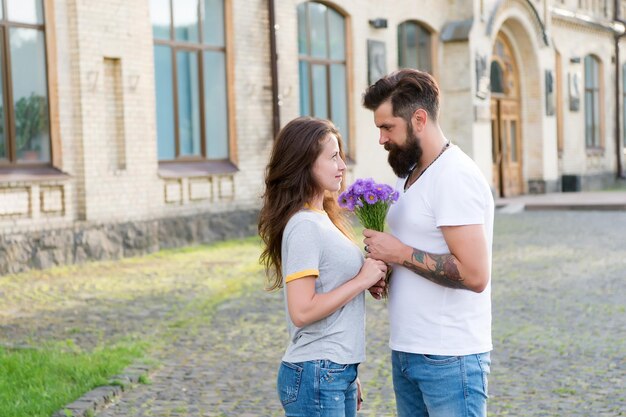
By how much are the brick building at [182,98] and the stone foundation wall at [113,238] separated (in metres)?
0.03

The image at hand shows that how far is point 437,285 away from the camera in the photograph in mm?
3018

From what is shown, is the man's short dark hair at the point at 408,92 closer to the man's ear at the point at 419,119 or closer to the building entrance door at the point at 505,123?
the man's ear at the point at 419,119

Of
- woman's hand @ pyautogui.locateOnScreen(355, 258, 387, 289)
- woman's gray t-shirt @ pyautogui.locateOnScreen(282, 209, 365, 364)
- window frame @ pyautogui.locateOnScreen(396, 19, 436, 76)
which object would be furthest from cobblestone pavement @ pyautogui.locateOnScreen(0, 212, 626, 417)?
window frame @ pyautogui.locateOnScreen(396, 19, 436, 76)

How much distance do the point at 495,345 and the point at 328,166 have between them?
4766 mm

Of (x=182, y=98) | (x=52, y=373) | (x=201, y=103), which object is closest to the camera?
(x=52, y=373)

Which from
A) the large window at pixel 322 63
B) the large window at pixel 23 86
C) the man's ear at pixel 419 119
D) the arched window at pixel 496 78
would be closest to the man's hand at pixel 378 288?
the man's ear at pixel 419 119

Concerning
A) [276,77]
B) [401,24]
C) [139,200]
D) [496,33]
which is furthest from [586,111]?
[139,200]

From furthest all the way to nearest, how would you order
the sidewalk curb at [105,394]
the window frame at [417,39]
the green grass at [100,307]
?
the window frame at [417,39]
the green grass at [100,307]
the sidewalk curb at [105,394]

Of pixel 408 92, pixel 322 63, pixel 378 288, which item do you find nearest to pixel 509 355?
pixel 378 288

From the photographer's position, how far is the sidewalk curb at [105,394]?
18.3 feet

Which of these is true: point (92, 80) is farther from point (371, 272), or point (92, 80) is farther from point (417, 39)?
point (371, 272)

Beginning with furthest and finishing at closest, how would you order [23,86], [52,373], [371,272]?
[23,86] → [52,373] → [371,272]

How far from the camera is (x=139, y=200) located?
14.5 meters

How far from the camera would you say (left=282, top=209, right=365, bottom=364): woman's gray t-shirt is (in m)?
3.07
